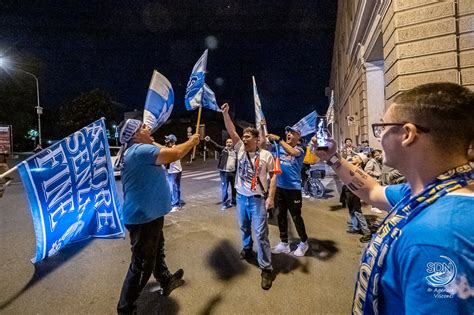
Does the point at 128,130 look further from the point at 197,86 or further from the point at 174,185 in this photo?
the point at 174,185

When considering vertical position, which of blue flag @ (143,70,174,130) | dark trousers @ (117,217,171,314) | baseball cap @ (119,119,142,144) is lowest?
dark trousers @ (117,217,171,314)

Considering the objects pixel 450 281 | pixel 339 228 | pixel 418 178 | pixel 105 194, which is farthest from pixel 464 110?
pixel 339 228

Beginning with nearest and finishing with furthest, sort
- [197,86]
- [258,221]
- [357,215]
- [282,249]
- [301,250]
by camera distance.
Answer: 1. [258,221]
2. [197,86]
3. [301,250]
4. [282,249]
5. [357,215]

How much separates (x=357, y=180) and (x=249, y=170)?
6.31 ft

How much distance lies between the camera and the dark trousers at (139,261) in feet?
9.05

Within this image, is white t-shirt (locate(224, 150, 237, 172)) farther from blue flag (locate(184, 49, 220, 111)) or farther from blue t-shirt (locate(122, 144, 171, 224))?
blue t-shirt (locate(122, 144, 171, 224))

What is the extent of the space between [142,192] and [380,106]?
9.77 m

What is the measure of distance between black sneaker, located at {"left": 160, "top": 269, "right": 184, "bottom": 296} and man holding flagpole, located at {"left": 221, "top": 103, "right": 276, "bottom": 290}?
106 cm

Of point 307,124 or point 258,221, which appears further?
point 307,124

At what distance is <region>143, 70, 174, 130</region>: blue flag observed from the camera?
368 centimetres

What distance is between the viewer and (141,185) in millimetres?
2910

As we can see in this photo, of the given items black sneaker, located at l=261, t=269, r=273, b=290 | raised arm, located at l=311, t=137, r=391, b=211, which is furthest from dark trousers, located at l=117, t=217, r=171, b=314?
raised arm, located at l=311, t=137, r=391, b=211

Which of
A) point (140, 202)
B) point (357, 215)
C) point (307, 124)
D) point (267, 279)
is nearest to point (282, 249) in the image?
point (267, 279)

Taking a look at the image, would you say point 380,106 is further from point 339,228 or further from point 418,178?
point 418,178
